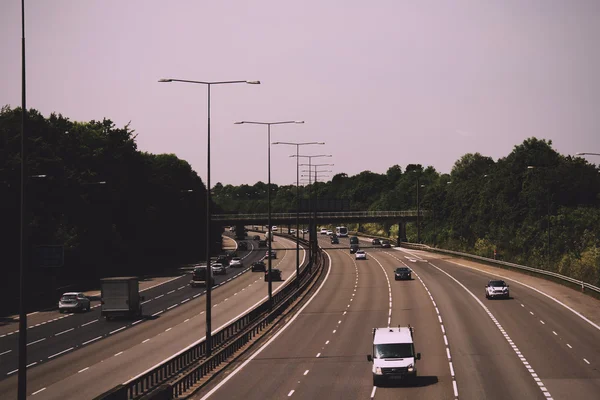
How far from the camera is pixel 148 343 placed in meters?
49.9

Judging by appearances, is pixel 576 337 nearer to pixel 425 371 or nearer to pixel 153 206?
pixel 425 371

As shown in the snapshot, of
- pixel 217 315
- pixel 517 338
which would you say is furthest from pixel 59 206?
pixel 517 338

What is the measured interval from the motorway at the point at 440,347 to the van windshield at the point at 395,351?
1.16 metres

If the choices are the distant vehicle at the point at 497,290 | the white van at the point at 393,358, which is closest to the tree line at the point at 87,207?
the distant vehicle at the point at 497,290

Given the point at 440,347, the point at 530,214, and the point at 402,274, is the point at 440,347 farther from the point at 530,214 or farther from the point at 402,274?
the point at 530,214

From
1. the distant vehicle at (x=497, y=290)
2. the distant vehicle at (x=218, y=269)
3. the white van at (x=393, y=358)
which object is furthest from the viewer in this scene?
the distant vehicle at (x=218, y=269)

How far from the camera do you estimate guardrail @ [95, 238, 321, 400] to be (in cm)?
2873

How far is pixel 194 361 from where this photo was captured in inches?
1519

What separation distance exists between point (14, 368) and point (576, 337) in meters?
29.2

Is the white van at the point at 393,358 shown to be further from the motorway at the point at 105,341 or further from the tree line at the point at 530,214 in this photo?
the tree line at the point at 530,214

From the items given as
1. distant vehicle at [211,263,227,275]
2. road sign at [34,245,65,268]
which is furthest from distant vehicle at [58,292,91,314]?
distant vehicle at [211,263,227,275]

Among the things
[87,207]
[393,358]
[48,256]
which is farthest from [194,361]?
[87,207]

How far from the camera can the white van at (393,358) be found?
33750mm

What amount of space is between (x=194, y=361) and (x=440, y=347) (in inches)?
529
